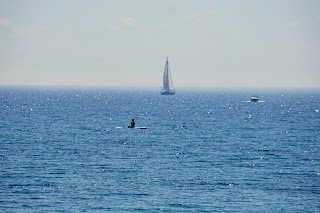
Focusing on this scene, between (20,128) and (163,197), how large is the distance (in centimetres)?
6702

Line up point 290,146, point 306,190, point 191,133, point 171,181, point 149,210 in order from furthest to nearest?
point 191,133 → point 290,146 → point 171,181 → point 306,190 → point 149,210

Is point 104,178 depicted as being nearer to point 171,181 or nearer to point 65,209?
point 171,181

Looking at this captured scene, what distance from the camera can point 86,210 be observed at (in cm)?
4228

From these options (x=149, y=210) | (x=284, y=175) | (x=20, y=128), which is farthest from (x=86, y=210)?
(x=20, y=128)

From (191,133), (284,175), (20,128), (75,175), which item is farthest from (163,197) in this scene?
(20,128)

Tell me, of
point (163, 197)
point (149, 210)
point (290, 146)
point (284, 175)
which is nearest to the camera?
point (149, 210)

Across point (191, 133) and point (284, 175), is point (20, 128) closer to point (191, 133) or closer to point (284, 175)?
point (191, 133)

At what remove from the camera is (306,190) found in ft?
162

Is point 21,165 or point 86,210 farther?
point 21,165

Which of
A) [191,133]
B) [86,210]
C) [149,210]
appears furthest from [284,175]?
[191,133]

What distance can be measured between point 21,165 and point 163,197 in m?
→ 22.5

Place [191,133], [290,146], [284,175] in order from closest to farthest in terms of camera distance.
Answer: [284,175], [290,146], [191,133]

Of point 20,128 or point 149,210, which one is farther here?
point 20,128

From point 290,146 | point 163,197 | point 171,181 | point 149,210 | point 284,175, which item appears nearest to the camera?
point 149,210
